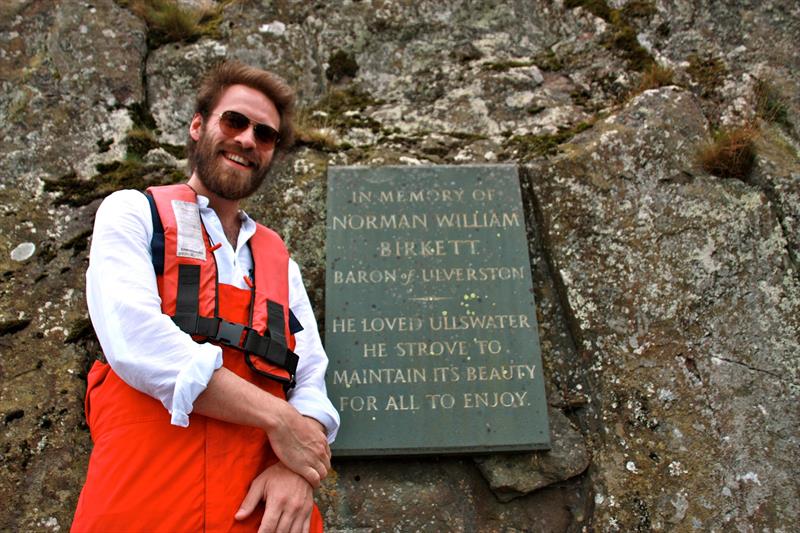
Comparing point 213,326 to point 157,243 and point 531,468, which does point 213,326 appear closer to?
point 157,243

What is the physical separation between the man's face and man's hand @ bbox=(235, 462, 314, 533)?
1.10 metres

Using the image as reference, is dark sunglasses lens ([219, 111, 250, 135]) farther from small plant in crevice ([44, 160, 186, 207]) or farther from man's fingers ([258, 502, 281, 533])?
man's fingers ([258, 502, 281, 533])

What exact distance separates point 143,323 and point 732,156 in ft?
10.3

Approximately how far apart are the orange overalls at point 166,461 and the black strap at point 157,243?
0.02 metres

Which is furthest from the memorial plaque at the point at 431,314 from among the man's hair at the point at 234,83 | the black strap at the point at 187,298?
the black strap at the point at 187,298

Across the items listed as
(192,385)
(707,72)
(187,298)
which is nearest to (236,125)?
(187,298)

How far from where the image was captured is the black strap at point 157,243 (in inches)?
82.0

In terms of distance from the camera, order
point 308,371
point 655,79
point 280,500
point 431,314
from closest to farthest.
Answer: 1. point 280,500
2. point 308,371
3. point 431,314
4. point 655,79

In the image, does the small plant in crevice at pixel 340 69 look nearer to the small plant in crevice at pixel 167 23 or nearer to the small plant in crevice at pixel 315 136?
the small plant in crevice at pixel 315 136

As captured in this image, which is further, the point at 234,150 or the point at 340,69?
the point at 340,69

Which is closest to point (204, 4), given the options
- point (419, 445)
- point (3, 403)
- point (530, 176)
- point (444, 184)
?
point (444, 184)

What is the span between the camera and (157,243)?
2.11 m

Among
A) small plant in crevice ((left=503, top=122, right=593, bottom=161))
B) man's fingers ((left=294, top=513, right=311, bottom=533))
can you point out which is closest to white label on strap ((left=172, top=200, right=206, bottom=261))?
man's fingers ((left=294, top=513, right=311, bottom=533))

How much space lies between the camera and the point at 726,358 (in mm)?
3107
